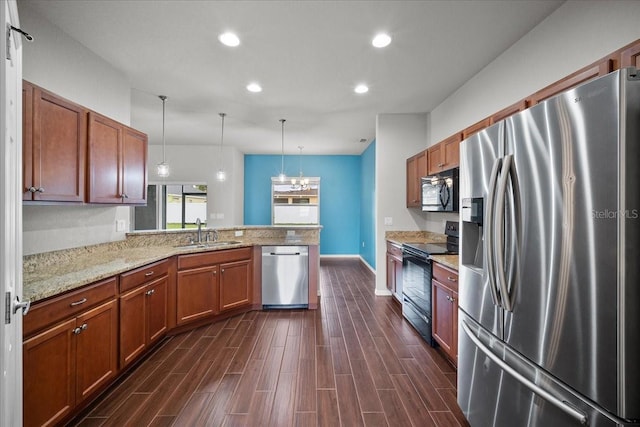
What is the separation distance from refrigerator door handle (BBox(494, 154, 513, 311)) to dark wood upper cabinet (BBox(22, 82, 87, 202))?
2.69 metres

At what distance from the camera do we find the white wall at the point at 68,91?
207 cm

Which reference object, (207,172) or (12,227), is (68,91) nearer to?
(12,227)

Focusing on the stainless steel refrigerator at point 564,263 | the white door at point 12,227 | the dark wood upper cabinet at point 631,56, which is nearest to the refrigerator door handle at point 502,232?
the stainless steel refrigerator at point 564,263

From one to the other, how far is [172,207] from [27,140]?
5069 mm

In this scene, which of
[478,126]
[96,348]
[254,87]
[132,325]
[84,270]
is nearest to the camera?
[96,348]

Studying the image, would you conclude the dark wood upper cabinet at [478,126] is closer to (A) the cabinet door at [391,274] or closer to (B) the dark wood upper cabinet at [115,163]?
(A) the cabinet door at [391,274]

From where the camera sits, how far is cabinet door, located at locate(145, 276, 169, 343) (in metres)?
2.45

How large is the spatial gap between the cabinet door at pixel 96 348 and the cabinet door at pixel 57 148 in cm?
86

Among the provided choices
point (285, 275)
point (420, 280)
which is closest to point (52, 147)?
point (285, 275)

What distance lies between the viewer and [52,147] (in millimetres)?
1885

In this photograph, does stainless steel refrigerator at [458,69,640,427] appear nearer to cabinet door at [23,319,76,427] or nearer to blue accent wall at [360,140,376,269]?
cabinet door at [23,319,76,427]

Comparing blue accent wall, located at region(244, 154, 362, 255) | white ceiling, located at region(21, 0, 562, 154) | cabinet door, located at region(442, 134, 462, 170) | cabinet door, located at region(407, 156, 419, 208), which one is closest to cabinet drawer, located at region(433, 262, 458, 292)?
cabinet door, located at region(442, 134, 462, 170)

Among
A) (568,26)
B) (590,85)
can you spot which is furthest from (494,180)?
(568,26)

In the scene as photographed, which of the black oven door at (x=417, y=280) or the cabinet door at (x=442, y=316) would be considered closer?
the cabinet door at (x=442, y=316)
